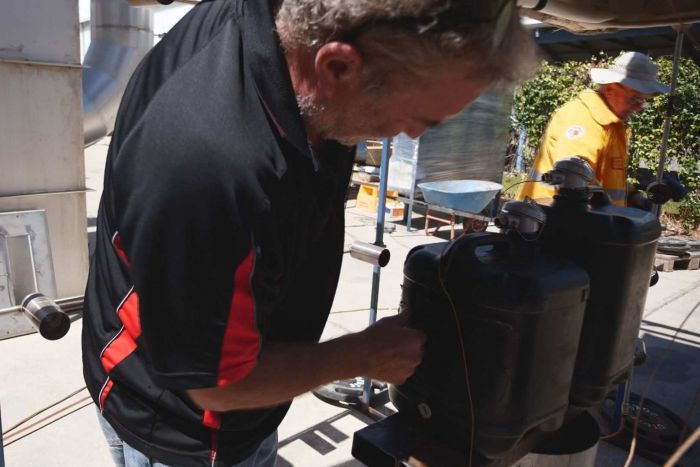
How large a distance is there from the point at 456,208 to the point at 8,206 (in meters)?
4.55

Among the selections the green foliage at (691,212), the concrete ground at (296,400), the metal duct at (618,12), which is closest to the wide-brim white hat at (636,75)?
the metal duct at (618,12)

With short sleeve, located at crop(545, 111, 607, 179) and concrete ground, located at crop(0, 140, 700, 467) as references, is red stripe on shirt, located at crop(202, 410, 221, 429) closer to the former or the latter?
concrete ground, located at crop(0, 140, 700, 467)

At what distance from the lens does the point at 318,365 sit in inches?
37.2

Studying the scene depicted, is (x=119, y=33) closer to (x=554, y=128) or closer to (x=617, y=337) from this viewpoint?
(x=554, y=128)

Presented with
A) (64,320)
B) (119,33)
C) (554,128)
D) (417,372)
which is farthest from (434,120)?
(119,33)

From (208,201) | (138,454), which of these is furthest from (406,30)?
(138,454)

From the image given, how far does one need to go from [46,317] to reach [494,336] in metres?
0.91

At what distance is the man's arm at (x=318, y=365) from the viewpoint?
0.86m

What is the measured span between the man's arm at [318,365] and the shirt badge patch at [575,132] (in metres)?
2.30

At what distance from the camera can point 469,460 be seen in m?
1.07

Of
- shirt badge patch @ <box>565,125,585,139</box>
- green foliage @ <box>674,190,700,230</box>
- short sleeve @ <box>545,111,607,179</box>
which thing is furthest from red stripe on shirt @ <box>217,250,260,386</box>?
green foliage @ <box>674,190,700,230</box>

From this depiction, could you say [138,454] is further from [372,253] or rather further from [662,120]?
[662,120]

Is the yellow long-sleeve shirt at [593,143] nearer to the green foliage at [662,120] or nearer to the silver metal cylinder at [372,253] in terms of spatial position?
the silver metal cylinder at [372,253]

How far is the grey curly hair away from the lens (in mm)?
723
